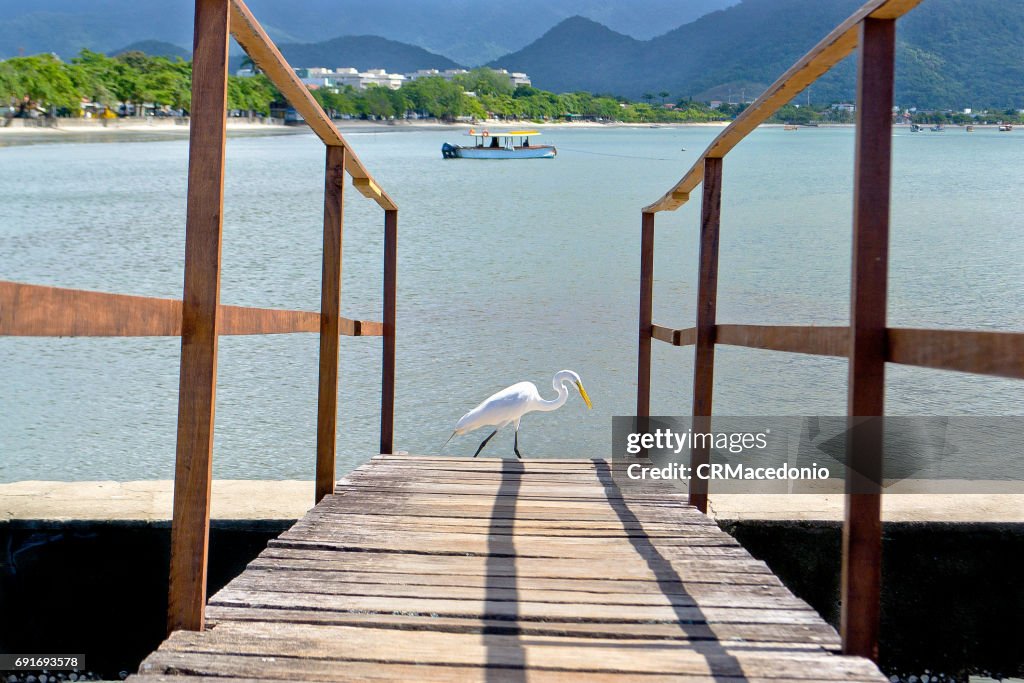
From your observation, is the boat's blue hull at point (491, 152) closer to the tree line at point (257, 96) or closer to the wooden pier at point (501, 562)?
the tree line at point (257, 96)

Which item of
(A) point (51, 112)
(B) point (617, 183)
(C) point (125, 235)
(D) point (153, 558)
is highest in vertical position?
(A) point (51, 112)

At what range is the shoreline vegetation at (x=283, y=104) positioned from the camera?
76.8m

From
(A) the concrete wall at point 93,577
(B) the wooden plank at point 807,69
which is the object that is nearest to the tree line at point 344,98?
(B) the wooden plank at point 807,69

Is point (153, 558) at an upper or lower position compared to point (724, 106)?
lower

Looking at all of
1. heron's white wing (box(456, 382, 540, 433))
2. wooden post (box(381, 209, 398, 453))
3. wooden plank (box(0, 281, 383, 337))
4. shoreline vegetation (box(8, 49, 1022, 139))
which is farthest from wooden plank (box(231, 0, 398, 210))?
shoreline vegetation (box(8, 49, 1022, 139))

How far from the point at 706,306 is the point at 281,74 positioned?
56.1 inches

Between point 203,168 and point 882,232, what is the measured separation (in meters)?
1.07

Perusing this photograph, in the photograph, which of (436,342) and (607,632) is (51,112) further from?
(607,632)

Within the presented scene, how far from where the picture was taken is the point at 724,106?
415 feet

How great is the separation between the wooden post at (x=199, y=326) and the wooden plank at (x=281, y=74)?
5.4 inches

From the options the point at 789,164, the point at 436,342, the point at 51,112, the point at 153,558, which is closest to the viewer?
the point at 153,558

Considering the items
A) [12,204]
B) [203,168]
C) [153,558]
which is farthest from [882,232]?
[12,204]

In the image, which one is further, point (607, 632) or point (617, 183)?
point (617, 183)

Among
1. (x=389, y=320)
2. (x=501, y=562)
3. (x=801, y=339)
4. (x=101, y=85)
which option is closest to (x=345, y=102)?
(x=101, y=85)
